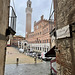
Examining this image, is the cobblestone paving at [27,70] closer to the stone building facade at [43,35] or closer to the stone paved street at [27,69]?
the stone paved street at [27,69]

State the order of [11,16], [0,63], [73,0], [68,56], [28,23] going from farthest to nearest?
[28,23]
[11,16]
[0,63]
[68,56]
[73,0]

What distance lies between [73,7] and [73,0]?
308mm

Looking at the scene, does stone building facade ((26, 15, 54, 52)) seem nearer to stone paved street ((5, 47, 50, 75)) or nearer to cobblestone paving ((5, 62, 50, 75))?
stone paved street ((5, 47, 50, 75))

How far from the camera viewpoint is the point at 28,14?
A: 52.5 metres

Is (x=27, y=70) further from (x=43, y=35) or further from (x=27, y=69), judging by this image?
(x=43, y=35)

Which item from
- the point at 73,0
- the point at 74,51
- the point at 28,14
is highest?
the point at 28,14

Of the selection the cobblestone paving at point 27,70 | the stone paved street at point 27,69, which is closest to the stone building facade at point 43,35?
the stone paved street at point 27,69

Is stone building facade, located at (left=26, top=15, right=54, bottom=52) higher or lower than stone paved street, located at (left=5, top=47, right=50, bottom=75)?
higher

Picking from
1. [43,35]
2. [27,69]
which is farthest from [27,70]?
[43,35]

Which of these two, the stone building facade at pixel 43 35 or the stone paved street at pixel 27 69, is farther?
the stone building facade at pixel 43 35

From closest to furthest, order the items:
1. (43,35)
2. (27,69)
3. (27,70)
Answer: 1. (27,70)
2. (27,69)
3. (43,35)

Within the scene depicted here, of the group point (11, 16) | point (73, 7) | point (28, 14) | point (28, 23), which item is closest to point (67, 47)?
point (73, 7)

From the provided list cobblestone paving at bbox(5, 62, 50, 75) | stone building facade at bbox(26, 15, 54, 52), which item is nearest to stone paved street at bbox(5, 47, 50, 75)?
cobblestone paving at bbox(5, 62, 50, 75)

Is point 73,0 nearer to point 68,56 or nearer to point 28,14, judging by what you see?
point 68,56
